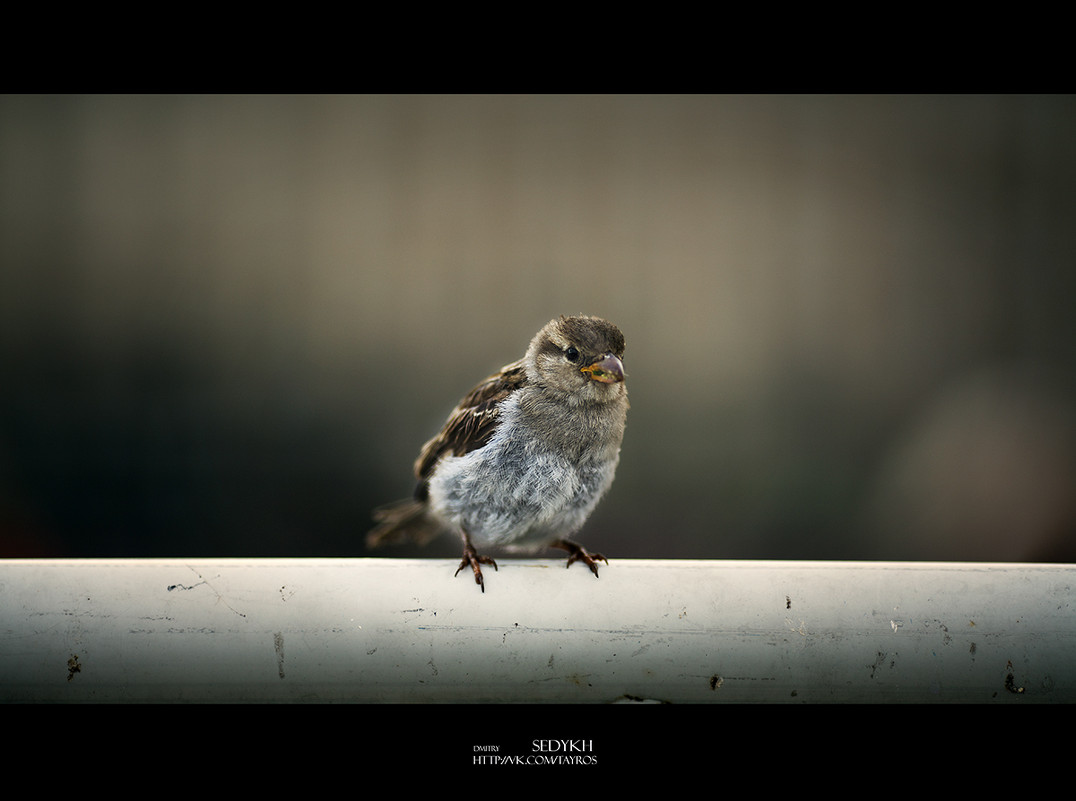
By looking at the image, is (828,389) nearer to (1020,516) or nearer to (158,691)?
(1020,516)

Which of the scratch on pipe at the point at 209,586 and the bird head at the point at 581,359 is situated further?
the bird head at the point at 581,359

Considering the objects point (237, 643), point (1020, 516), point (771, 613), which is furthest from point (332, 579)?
point (1020, 516)

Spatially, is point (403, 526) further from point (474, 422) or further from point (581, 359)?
point (581, 359)

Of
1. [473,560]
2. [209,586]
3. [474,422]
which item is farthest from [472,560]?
[209,586]

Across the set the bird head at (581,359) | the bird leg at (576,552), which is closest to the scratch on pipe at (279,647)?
the bird leg at (576,552)

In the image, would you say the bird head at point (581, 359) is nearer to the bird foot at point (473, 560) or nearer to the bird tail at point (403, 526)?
the bird foot at point (473, 560)
